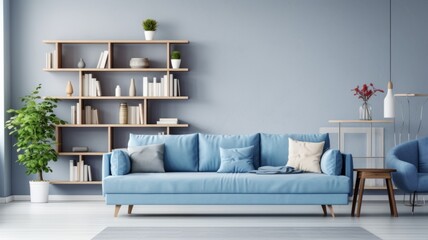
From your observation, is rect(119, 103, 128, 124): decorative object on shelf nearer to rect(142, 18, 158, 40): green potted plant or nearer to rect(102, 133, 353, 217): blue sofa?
rect(142, 18, 158, 40): green potted plant

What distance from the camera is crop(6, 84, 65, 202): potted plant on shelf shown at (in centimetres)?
966

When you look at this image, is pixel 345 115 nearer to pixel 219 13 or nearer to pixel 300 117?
pixel 300 117

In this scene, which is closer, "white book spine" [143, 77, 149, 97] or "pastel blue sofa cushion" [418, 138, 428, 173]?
"pastel blue sofa cushion" [418, 138, 428, 173]

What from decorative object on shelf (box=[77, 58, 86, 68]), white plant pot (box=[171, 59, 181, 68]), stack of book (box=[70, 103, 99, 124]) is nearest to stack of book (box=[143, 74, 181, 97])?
white plant pot (box=[171, 59, 181, 68])

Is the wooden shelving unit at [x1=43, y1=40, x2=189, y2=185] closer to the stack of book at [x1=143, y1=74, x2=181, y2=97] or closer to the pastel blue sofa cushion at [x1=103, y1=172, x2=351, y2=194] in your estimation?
the stack of book at [x1=143, y1=74, x2=181, y2=97]

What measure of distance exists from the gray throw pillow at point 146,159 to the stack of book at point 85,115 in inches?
59.6

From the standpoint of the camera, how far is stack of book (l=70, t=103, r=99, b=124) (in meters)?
9.98

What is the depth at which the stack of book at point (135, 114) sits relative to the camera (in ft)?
32.6

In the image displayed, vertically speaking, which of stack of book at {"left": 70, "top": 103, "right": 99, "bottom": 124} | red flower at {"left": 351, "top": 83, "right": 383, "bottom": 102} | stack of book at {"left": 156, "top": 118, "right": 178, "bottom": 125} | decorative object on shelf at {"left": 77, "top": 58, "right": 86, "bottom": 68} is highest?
decorative object on shelf at {"left": 77, "top": 58, "right": 86, "bottom": 68}

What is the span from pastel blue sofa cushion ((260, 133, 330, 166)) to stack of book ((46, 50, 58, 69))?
296cm

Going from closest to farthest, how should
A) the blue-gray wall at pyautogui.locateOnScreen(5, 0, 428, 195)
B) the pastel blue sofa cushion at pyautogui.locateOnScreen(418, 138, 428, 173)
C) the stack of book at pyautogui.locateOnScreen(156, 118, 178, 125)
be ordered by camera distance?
the pastel blue sofa cushion at pyautogui.locateOnScreen(418, 138, 428, 173), the stack of book at pyautogui.locateOnScreen(156, 118, 178, 125), the blue-gray wall at pyautogui.locateOnScreen(5, 0, 428, 195)

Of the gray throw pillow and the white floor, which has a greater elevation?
the gray throw pillow

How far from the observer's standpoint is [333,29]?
395 inches

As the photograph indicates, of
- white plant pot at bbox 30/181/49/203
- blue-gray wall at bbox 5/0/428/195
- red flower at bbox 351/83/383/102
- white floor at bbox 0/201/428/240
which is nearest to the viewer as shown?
white floor at bbox 0/201/428/240
